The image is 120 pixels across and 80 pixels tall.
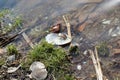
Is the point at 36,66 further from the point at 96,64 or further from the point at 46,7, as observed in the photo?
the point at 46,7

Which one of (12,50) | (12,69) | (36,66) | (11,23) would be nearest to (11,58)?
(12,50)

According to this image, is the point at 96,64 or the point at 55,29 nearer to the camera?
the point at 96,64

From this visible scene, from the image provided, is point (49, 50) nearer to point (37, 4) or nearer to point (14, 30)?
point (14, 30)

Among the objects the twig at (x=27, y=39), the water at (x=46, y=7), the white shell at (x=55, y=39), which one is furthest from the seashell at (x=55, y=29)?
the twig at (x=27, y=39)

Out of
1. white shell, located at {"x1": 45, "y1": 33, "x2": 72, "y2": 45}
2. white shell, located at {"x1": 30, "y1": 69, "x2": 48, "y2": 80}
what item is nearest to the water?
white shell, located at {"x1": 45, "y1": 33, "x2": 72, "y2": 45}

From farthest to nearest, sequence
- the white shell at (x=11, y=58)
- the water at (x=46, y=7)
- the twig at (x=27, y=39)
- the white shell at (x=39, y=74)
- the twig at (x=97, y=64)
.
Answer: the water at (x=46, y=7) < the twig at (x=27, y=39) < the white shell at (x=11, y=58) < the white shell at (x=39, y=74) < the twig at (x=97, y=64)

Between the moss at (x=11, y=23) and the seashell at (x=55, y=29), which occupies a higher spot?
the moss at (x=11, y=23)

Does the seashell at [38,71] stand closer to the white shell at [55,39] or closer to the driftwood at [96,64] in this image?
the white shell at [55,39]
